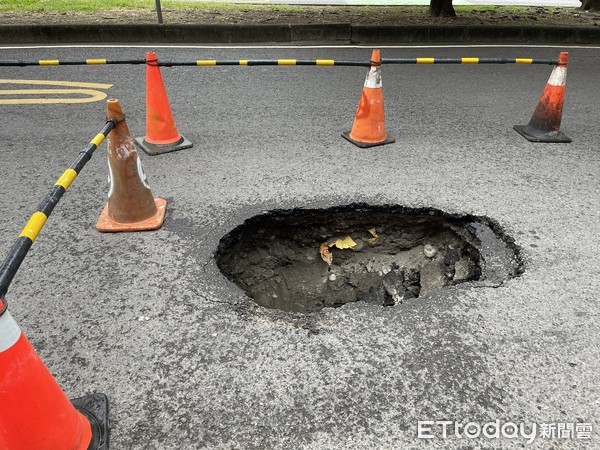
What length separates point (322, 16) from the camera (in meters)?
11.7

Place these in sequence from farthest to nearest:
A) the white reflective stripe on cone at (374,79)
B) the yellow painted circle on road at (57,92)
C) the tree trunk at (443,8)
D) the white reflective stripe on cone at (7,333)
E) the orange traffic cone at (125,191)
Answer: the tree trunk at (443,8) → the yellow painted circle on road at (57,92) → the white reflective stripe on cone at (374,79) → the orange traffic cone at (125,191) → the white reflective stripe on cone at (7,333)

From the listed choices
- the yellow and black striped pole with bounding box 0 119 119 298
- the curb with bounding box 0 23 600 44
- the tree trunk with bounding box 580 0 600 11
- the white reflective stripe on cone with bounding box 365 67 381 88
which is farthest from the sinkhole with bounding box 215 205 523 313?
the tree trunk with bounding box 580 0 600 11

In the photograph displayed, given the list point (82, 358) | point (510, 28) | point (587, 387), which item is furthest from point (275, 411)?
point (510, 28)

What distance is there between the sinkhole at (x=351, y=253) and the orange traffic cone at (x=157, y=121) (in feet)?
5.52

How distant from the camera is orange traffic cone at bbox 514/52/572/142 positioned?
4918 millimetres

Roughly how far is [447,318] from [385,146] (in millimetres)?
2643

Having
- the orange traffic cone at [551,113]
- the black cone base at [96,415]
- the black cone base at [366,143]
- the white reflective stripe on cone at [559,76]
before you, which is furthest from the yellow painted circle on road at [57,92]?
the white reflective stripe on cone at [559,76]

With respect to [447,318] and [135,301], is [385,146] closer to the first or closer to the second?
[447,318]

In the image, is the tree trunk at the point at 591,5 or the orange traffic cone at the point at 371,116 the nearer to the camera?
the orange traffic cone at the point at 371,116

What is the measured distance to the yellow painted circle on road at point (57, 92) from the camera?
19.9 feet

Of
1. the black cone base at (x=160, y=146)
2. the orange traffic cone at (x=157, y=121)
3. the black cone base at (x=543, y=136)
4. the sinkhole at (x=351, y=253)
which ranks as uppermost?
the orange traffic cone at (x=157, y=121)

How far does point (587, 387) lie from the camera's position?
2.23m

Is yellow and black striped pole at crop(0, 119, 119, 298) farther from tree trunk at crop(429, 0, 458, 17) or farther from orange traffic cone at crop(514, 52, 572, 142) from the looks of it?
tree trunk at crop(429, 0, 458, 17)

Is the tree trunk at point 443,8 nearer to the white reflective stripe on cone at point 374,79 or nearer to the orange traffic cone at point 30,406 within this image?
the white reflective stripe on cone at point 374,79
